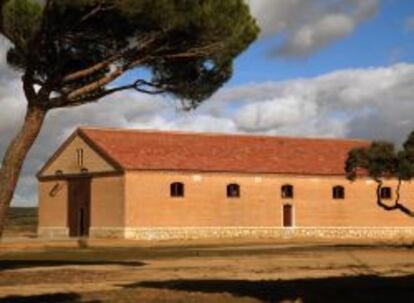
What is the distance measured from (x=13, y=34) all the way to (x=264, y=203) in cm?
4017

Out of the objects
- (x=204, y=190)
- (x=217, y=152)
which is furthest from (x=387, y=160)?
(x=217, y=152)

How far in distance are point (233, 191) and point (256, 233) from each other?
3.15 m

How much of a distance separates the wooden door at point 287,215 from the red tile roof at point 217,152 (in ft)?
7.92

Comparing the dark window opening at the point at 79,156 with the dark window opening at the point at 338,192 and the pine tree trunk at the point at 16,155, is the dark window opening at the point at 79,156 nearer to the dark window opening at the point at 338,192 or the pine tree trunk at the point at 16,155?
the dark window opening at the point at 338,192

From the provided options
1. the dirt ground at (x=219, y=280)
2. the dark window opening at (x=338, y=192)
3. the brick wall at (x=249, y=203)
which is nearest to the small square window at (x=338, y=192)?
the dark window opening at (x=338, y=192)

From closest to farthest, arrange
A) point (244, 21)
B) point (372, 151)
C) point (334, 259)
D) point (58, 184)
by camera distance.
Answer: point (244, 21) < point (334, 259) < point (372, 151) < point (58, 184)

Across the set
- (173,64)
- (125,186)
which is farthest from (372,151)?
(173,64)

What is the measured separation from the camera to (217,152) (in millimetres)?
60906

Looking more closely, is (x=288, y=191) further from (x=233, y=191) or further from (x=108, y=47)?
(x=108, y=47)

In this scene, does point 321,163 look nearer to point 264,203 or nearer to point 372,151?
point 264,203

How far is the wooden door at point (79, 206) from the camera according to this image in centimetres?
6059

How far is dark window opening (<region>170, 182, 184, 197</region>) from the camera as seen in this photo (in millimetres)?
57969

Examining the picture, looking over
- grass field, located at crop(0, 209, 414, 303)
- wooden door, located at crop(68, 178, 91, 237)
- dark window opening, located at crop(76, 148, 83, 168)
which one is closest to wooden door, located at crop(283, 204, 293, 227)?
wooden door, located at crop(68, 178, 91, 237)

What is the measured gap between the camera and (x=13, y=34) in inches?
890
